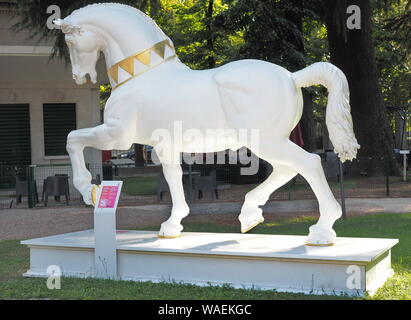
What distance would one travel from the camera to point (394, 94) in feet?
96.0

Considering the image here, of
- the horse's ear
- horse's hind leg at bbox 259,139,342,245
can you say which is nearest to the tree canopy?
the horse's ear

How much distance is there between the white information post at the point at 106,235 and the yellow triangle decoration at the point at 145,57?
128 centimetres

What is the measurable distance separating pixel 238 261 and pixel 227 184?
12.1m

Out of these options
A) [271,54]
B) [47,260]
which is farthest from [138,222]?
[271,54]

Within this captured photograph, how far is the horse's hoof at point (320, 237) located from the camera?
5.70 metres

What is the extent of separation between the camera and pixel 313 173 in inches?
221

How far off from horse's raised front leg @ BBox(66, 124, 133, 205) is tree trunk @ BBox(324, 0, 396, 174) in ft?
42.0

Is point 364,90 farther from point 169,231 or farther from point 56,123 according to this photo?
point 169,231

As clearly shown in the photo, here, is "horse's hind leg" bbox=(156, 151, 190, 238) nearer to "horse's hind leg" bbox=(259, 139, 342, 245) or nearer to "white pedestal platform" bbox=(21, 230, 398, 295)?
"white pedestal platform" bbox=(21, 230, 398, 295)

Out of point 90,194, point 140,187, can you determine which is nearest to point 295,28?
point 140,187

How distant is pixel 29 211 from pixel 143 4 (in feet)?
18.8

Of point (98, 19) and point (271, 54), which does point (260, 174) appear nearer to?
point (271, 54)

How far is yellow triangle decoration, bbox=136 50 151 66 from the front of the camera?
6.20 metres
